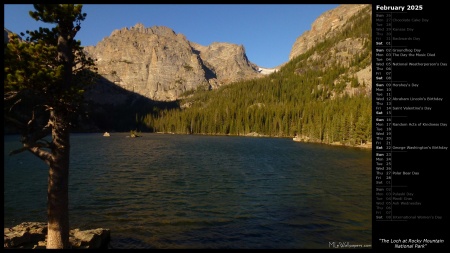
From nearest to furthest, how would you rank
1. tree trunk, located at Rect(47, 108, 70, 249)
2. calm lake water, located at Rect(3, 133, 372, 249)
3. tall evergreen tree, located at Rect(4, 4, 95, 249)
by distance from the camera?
tall evergreen tree, located at Rect(4, 4, 95, 249)
tree trunk, located at Rect(47, 108, 70, 249)
calm lake water, located at Rect(3, 133, 372, 249)

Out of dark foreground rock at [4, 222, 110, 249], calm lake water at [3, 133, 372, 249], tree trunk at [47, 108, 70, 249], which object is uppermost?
tree trunk at [47, 108, 70, 249]

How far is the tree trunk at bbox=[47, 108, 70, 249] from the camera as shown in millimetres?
17000

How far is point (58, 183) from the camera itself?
1716 centimetres

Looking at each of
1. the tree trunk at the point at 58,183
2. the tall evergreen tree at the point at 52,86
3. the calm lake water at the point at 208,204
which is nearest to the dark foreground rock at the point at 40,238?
the calm lake water at the point at 208,204

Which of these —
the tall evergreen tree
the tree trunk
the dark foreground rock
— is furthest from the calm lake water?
the tall evergreen tree

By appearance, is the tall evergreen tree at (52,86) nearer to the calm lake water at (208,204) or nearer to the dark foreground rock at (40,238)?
the dark foreground rock at (40,238)

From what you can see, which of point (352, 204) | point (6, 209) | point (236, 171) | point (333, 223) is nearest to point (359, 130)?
point (236, 171)

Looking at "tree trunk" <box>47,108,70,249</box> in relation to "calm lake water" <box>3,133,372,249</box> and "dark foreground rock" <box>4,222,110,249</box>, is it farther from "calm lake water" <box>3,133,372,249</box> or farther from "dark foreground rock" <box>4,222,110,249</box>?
"calm lake water" <box>3,133,372,249</box>

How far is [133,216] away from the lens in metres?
30.8

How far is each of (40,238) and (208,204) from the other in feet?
60.1

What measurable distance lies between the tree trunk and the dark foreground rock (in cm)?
241
